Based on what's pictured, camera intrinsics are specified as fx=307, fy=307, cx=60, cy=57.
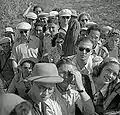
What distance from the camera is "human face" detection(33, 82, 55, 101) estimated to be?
3.28 metres

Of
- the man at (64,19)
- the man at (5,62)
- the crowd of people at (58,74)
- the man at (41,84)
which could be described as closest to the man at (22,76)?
the crowd of people at (58,74)

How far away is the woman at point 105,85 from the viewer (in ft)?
13.0

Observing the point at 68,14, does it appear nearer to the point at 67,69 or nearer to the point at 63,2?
the point at 67,69

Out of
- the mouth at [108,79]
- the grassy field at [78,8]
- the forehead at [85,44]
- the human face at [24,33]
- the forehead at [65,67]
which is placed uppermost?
the forehead at [85,44]

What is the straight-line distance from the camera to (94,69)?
4.48m

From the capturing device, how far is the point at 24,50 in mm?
5734

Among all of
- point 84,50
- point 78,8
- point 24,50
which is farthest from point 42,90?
point 78,8

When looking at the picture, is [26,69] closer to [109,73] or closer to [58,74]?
[58,74]

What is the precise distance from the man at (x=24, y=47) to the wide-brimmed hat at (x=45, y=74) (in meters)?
2.33

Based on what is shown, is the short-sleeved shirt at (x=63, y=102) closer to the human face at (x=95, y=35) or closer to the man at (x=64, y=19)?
the human face at (x=95, y=35)

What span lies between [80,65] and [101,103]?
772 mm

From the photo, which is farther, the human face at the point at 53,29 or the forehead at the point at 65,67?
the human face at the point at 53,29

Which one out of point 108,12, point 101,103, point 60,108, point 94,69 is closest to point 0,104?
point 60,108

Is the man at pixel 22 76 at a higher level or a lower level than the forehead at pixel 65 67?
lower
